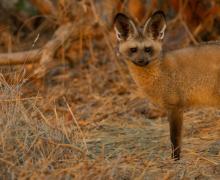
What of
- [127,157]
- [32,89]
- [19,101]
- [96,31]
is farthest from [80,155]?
[96,31]

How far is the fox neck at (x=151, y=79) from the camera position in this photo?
5.66 metres

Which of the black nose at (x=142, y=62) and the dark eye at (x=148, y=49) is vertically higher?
the dark eye at (x=148, y=49)

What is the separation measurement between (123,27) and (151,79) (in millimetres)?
595

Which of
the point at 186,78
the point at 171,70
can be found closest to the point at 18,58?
the point at 171,70

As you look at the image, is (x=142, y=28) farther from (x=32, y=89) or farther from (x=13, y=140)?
(x=32, y=89)

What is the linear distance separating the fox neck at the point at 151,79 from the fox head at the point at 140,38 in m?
0.09

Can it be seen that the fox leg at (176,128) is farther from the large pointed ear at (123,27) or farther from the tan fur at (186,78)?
the large pointed ear at (123,27)

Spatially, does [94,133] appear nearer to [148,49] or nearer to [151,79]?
[151,79]

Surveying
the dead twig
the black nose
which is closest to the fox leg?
the black nose

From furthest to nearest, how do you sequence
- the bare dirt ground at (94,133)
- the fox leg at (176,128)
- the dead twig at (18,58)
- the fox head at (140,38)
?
the dead twig at (18,58) → the fox head at (140,38) → the fox leg at (176,128) → the bare dirt ground at (94,133)

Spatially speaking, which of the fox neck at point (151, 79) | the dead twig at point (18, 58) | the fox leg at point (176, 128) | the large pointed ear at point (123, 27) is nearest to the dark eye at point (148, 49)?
the fox neck at point (151, 79)

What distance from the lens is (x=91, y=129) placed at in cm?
661

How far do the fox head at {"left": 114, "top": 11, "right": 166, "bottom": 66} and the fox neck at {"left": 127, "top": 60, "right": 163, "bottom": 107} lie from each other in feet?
0.30

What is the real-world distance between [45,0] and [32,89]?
1381 mm
